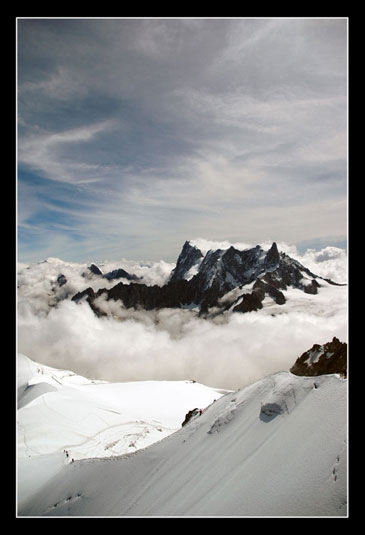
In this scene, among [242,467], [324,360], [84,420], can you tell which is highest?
[324,360]

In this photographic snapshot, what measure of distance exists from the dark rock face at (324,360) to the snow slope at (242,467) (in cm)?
241

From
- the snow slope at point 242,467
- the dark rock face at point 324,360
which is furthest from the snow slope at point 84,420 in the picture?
the dark rock face at point 324,360

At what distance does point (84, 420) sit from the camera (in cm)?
6034

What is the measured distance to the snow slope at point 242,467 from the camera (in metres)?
12.5

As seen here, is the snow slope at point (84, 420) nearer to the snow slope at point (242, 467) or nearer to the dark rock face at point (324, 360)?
the snow slope at point (242, 467)

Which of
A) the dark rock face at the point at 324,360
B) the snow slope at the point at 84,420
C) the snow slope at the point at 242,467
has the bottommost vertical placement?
the snow slope at the point at 84,420

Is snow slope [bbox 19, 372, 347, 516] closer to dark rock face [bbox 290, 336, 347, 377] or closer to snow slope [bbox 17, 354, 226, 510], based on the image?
dark rock face [bbox 290, 336, 347, 377]

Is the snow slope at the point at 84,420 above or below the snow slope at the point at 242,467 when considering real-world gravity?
below

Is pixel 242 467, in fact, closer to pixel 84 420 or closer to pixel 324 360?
pixel 324 360

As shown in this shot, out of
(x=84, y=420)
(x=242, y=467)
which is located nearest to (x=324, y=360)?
(x=242, y=467)

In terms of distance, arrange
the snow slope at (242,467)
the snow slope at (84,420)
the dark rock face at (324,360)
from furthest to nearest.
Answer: the snow slope at (84,420) → the dark rock face at (324,360) → the snow slope at (242,467)

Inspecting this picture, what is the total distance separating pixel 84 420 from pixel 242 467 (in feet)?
174
